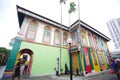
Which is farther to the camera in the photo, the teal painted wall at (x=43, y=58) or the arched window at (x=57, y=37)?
the arched window at (x=57, y=37)

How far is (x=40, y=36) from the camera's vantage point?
11664mm

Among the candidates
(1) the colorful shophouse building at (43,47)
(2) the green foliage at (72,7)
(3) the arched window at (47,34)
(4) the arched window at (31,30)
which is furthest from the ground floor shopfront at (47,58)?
(2) the green foliage at (72,7)

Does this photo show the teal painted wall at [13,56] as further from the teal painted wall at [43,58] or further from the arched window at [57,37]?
the arched window at [57,37]

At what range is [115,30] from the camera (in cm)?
6638

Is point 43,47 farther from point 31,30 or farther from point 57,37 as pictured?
point 57,37

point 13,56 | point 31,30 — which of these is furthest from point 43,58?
point 31,30

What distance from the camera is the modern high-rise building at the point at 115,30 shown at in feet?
209

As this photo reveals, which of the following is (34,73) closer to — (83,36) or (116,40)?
(83,36)

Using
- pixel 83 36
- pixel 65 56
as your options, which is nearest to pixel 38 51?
pixel 65 56

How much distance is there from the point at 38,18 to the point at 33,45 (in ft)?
14.8

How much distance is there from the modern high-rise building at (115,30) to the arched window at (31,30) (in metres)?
74.3

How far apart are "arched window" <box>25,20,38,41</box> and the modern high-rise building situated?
244ft

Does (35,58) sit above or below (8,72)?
above

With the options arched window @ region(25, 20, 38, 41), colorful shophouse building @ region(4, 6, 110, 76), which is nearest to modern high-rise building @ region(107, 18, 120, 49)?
colorful shophouse building @ region(4, 6, 110, 76)
